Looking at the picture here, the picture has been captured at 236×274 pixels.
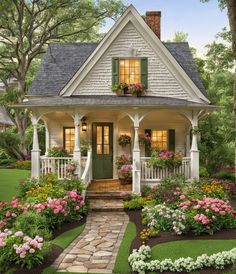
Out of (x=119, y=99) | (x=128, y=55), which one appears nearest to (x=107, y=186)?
(x=119, y=99)

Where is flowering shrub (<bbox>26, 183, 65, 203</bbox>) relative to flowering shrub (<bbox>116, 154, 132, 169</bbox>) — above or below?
below

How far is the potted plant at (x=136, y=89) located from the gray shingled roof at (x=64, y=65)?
2841mm

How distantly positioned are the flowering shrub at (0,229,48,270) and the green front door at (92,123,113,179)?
908cm

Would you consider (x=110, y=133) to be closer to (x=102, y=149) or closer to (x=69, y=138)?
(x=102, y=149)

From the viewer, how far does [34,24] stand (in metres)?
29.2

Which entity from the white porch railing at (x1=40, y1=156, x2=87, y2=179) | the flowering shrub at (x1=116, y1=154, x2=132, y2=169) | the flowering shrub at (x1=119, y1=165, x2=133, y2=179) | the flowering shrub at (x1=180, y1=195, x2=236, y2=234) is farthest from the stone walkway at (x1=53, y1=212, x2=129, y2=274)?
the flowering shrub at (x1=116, y1=154, x2=132, y2=169)

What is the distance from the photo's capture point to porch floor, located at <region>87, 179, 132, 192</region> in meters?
14.8

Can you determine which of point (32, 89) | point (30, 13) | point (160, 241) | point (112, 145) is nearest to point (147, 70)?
point (112, 145)

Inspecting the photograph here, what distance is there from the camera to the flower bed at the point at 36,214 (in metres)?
7.75

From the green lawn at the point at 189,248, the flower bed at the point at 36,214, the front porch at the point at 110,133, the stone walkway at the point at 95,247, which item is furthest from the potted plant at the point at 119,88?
the green lawn at the point at 189,248

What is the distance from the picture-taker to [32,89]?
678 inches

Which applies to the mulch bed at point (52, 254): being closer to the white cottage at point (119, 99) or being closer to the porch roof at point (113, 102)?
the white cottage at point (119, 99)

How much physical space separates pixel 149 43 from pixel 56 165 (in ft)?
22.1

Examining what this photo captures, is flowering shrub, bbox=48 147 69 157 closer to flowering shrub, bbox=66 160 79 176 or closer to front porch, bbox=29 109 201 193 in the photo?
front porch, bbox=29 109 201 193
